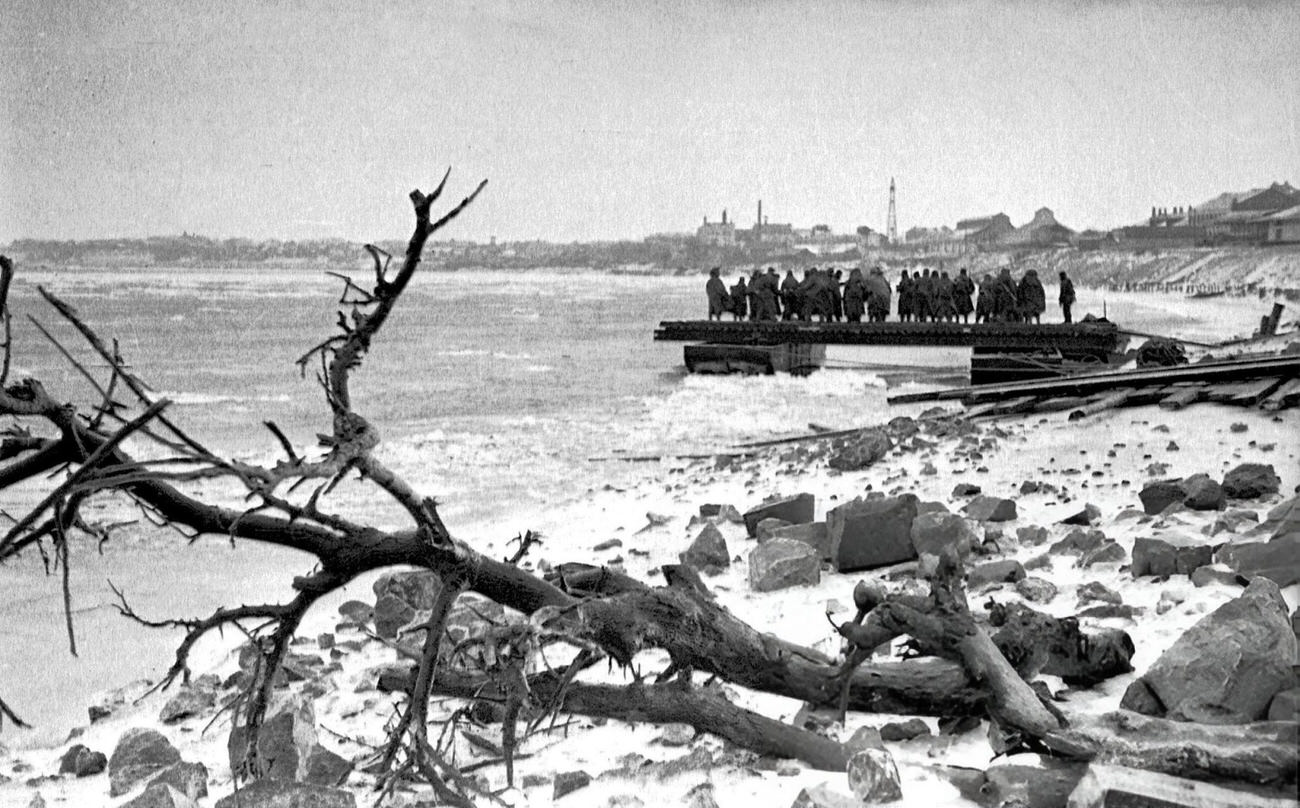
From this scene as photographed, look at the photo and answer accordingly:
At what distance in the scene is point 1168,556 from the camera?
370 cm

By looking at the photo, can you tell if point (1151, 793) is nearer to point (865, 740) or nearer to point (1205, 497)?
point (865, 740)

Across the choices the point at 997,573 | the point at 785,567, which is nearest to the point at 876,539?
the point at 785,567

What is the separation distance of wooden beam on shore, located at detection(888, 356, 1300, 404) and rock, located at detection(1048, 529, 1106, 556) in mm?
4472

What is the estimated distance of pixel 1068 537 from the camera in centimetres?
437

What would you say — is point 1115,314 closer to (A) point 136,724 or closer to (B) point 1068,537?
(B) point 1068,537

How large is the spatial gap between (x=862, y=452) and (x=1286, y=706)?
495cm

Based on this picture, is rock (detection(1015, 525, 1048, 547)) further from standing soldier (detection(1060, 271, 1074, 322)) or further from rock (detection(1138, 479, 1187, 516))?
standing soldier (detection(1060, 271, 1074, 322))

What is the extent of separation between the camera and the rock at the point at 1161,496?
4656 millimetres

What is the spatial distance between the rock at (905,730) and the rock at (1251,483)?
8.61ft

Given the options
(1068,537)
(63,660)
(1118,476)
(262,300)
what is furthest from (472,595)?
(262,300)

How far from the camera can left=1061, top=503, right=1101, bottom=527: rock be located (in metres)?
4.72

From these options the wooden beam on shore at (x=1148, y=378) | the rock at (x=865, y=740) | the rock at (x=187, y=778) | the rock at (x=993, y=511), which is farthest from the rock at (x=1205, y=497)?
the wooden beam on shore at (x=1148, y=378)

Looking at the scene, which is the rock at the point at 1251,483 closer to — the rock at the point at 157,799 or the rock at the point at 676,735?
the rock at the point at 676,735

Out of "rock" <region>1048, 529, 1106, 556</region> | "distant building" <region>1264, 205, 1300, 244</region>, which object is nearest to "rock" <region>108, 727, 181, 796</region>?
"rock" <region>1048, 529, 1106, 556</region>
